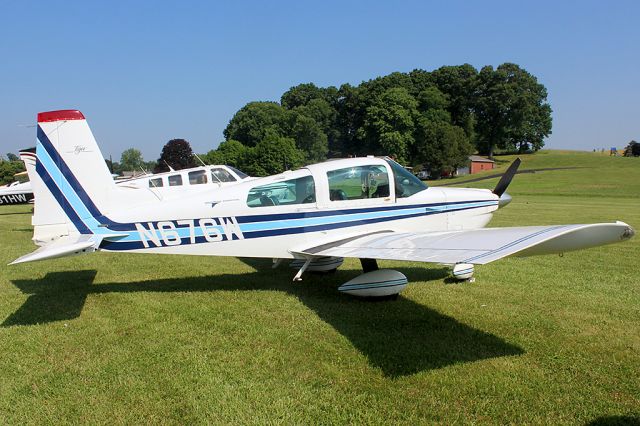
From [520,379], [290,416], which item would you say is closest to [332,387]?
[290,416]

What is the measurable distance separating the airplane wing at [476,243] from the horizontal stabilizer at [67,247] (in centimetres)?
250

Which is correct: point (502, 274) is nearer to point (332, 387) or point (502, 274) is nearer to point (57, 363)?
point (332, 387)

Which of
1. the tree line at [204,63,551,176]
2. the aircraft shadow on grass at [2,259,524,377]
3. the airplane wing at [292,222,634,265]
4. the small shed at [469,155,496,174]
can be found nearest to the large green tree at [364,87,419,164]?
the tree line at [204,63,551,176]

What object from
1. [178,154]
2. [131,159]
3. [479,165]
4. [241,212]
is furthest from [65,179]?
[131,159]

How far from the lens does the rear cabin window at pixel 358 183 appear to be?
19.7ft

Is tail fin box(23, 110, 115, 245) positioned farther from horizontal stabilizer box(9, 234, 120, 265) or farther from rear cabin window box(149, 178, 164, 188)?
rear cabin window box(149, 178, 164, 188)

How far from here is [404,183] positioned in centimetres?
631

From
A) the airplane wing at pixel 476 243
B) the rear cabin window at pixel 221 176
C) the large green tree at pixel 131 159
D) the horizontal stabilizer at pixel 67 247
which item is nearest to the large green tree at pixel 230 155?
the rear cabin window at pixel 221 176

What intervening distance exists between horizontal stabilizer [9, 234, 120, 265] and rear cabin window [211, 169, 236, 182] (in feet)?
23.6

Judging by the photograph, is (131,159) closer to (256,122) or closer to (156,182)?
(256,122)

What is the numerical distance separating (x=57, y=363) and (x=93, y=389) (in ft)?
2.49

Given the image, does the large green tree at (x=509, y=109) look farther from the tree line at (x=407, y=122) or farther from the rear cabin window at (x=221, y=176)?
the rear cabin window at (x=221, y=176)

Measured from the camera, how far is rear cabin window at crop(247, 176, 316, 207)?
588 centimetres

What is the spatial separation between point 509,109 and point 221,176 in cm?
8079
